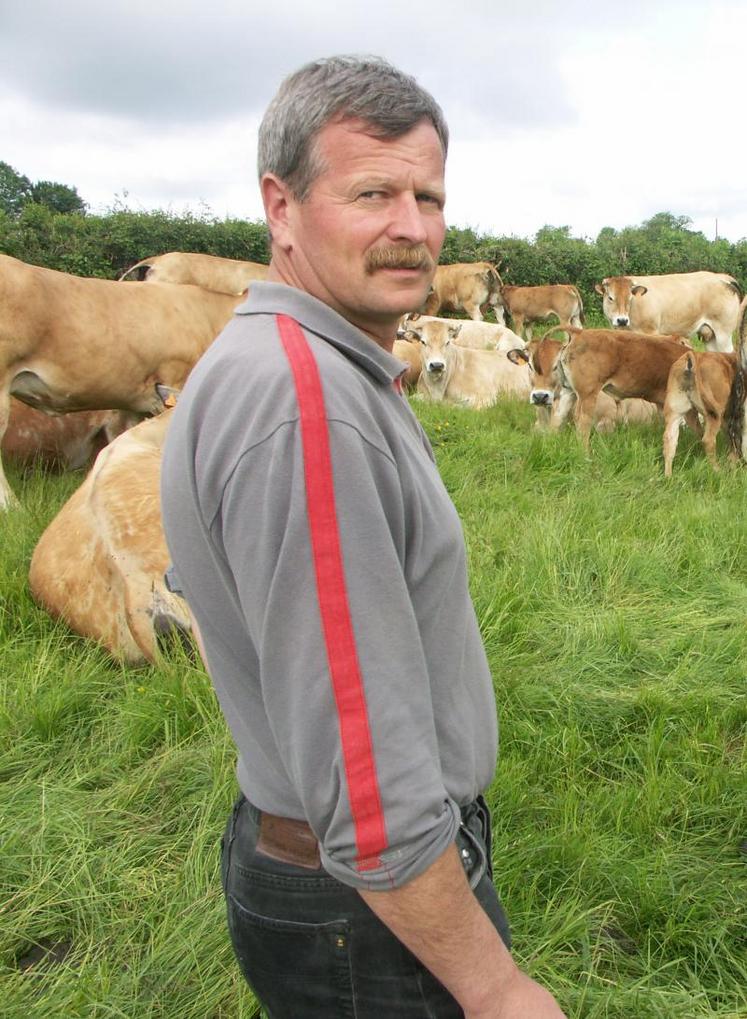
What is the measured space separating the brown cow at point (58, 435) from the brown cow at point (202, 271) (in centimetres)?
473

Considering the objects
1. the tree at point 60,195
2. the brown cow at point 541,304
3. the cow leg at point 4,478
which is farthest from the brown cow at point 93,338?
the tree at point 60,195

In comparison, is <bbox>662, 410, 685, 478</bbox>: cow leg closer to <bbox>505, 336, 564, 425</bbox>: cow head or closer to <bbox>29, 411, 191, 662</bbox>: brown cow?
<bbox>505, 336, 564, 425</bbox>: cow head

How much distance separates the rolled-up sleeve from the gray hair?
1.50ft

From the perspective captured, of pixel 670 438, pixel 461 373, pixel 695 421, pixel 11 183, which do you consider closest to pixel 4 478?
pixel 670 438

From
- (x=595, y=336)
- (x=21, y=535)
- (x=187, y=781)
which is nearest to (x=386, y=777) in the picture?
(x=187, y=781)

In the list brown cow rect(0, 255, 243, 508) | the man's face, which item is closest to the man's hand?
the man's face

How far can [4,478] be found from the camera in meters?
6.37

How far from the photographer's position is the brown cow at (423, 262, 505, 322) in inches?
830

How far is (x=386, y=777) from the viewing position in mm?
1110

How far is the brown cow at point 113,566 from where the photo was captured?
4.05m

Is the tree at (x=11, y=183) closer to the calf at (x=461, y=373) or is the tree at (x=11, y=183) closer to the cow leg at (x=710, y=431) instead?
the calf at (x=461, y=373)

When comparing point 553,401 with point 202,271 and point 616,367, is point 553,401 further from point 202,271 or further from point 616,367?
point 202,271

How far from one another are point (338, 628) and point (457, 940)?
43cm

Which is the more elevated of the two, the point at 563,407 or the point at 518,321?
the point at 518,321
